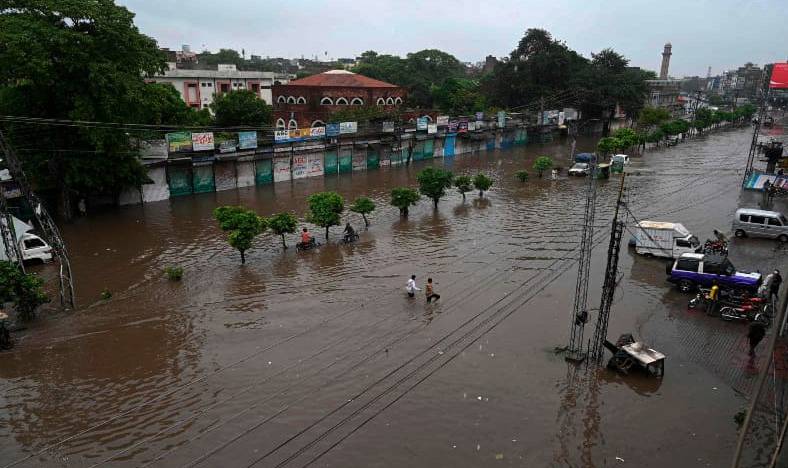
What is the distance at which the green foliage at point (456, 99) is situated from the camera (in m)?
67.8

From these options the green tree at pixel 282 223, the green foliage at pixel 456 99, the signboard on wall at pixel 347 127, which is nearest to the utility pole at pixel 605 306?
the green tree at pixel 282 223

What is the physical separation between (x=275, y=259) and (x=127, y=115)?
40.2 ft

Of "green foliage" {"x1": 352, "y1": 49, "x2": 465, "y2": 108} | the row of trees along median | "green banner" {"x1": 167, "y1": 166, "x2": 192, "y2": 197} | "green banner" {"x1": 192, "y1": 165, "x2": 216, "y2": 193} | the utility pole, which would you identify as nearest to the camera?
the utility pole

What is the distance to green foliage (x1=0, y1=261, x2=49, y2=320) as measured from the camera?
14.9m

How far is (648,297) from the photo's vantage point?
17719 mm

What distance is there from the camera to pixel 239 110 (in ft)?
149

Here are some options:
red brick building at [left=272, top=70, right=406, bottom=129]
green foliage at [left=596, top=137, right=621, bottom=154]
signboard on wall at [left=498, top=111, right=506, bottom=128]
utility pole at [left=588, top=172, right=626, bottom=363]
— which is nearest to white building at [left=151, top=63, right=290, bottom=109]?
red brick building at [left=272, top=70, right=406, bottom=129]

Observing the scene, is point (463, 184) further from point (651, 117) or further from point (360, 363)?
point (651, 117)

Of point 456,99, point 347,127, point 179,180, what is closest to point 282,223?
point 179,180

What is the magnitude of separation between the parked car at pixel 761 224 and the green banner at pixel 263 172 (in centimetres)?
2814

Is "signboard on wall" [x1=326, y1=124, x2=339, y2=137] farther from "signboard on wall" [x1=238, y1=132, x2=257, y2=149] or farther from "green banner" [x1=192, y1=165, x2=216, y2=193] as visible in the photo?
"green banner" [x1=192, y1=165, x2=216, y2=193]

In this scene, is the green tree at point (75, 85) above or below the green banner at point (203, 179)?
above

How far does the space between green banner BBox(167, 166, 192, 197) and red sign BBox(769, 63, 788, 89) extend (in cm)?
3675

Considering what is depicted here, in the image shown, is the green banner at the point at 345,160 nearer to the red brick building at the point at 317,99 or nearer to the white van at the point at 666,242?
the red brick building at the point at 317,99
